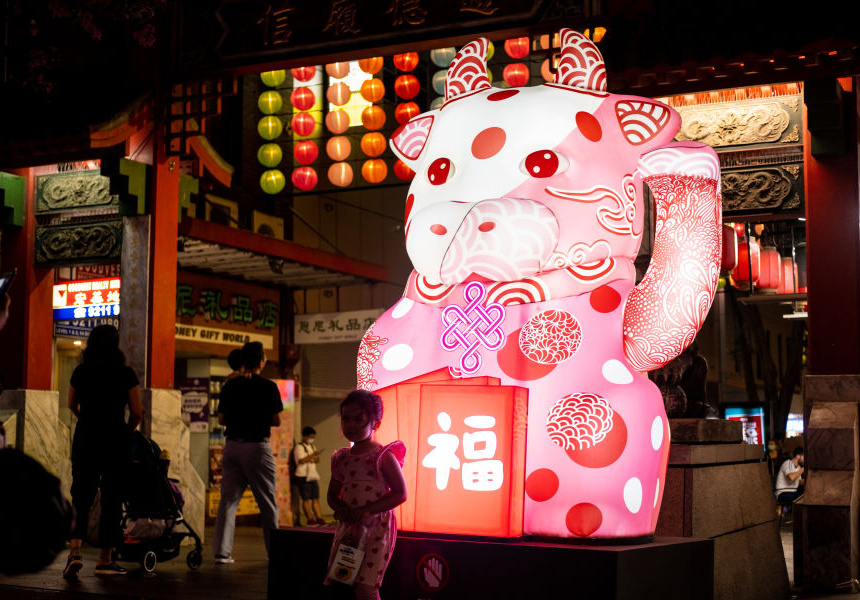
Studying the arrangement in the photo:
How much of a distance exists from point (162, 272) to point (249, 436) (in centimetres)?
332

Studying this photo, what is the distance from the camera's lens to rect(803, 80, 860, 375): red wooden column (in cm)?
893

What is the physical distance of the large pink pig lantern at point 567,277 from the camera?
454 cm

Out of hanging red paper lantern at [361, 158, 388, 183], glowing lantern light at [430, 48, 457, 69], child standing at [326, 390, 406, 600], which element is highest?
glowing lantern light at [430, 48, 457, 69]

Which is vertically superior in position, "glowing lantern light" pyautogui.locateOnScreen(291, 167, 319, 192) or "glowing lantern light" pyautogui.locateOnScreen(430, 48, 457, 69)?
"glowing lantern light" pyautogui.locateOnScreen(430, 48, 457, 69)

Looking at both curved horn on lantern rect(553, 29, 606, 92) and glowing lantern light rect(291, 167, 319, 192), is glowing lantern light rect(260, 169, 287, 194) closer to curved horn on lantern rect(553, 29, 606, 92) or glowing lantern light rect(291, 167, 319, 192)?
glowing lantern light rect(291, 167, 319, 192)

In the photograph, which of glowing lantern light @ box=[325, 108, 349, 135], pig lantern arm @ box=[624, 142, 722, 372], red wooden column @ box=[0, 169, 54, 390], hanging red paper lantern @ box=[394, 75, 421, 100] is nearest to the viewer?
pig lantern arm @ box=[624, 142, 722, 372]

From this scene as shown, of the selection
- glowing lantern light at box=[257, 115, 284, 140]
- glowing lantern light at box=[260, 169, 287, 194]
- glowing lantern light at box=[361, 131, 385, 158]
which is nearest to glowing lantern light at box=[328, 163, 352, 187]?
glowing lantern light at box=[361, 131, 385, 158]

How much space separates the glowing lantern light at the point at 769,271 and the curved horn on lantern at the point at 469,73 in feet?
38.2

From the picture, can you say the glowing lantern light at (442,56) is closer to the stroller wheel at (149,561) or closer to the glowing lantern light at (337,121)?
the glowing lantern light at (337,121)

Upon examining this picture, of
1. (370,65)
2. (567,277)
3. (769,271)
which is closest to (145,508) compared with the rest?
(567,277)

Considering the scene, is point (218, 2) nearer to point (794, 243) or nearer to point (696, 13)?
point (696, 13)

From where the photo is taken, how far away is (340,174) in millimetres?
15141

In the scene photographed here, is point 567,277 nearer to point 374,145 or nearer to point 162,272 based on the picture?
point 162,272

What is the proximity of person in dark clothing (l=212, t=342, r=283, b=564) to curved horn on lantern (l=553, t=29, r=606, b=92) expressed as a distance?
370 centimetres
